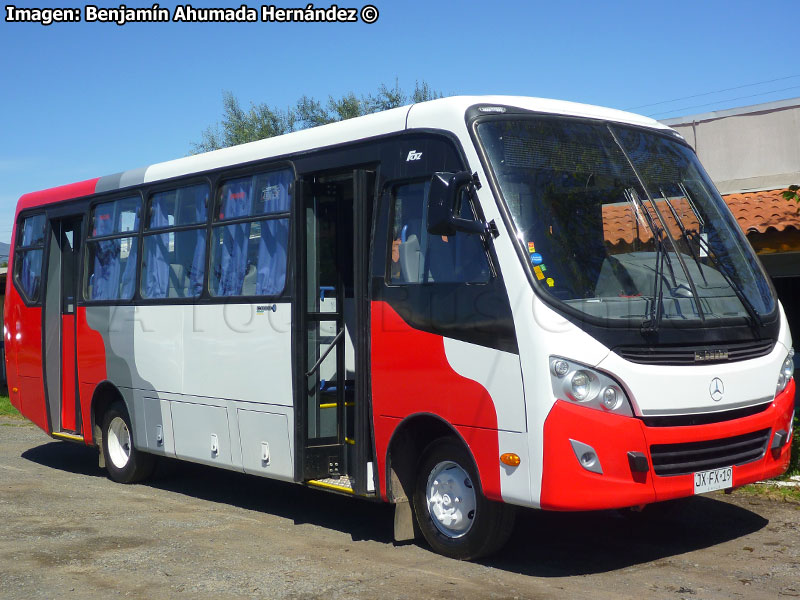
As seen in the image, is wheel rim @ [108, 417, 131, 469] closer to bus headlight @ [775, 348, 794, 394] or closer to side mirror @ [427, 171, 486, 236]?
side mirror @ [427, 171, 486, 236]

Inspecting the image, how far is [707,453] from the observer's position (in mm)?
6656

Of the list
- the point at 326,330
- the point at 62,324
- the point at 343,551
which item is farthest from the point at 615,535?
the point at 62,324

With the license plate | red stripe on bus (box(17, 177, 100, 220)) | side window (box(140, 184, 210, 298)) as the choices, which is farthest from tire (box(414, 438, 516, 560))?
red stripe on bus (box(17, 177, 100, 220))

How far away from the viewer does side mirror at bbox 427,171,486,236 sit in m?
6.61

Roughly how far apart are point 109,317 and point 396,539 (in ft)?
16.1

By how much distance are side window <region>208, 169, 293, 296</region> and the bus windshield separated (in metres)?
2.35

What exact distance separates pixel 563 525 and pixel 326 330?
7.97 feet

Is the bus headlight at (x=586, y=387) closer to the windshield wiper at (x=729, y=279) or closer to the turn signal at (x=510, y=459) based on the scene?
the turn signal at (x=510, y=459)

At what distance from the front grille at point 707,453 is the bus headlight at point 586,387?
38 centimetres

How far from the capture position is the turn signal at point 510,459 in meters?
6.43

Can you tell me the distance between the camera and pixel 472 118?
692cm

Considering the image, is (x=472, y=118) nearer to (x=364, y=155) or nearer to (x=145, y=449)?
(x=364, y=155)

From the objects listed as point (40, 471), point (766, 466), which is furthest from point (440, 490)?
point (40, 471)

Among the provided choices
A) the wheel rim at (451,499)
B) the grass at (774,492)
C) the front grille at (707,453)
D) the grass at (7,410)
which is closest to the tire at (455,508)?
the wheel rim at (451,499)
